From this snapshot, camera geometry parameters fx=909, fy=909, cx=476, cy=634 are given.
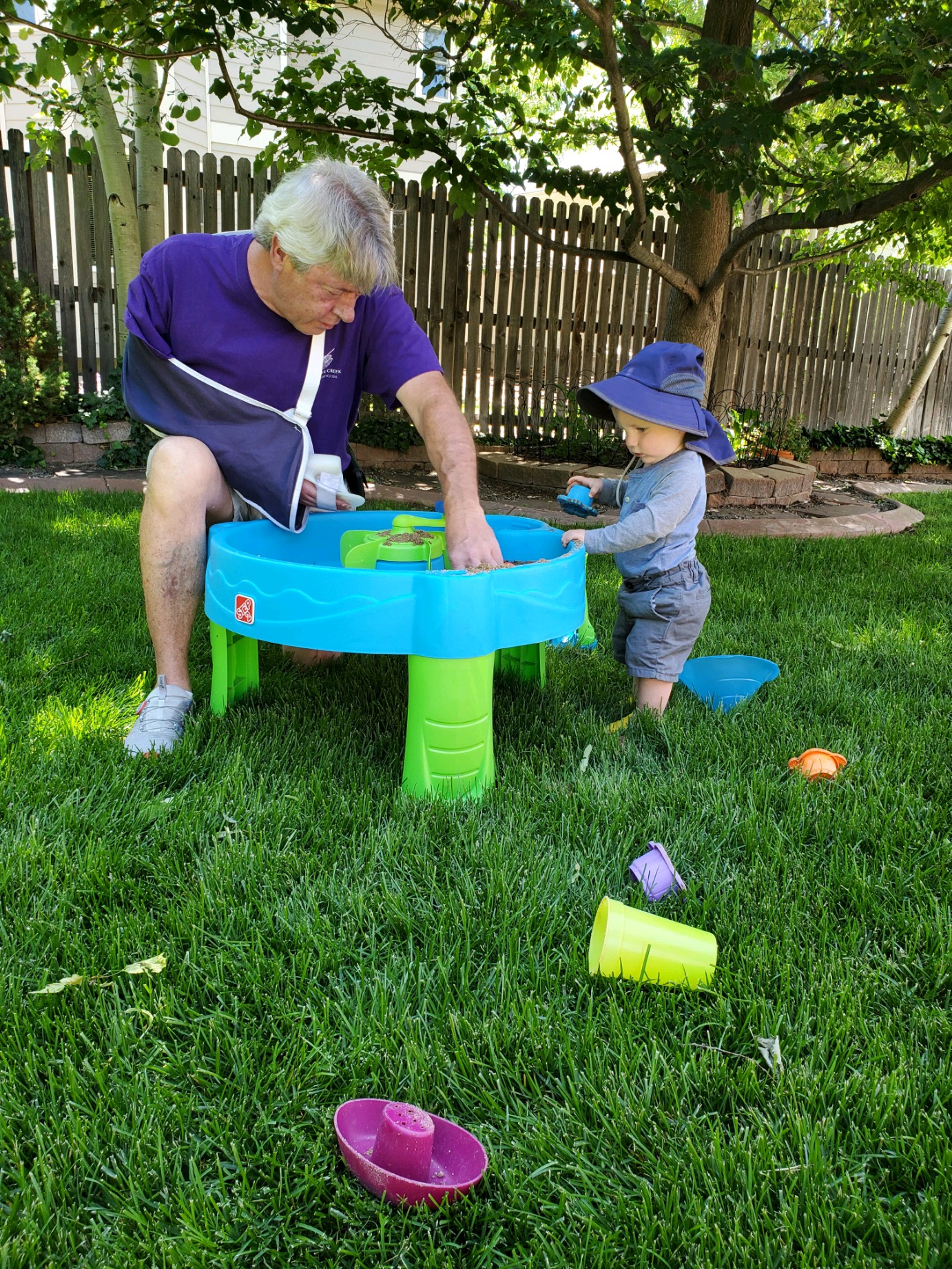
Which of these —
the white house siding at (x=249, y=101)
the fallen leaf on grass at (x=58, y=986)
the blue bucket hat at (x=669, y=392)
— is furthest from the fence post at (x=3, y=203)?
the white house siding at (x=249, y=101)

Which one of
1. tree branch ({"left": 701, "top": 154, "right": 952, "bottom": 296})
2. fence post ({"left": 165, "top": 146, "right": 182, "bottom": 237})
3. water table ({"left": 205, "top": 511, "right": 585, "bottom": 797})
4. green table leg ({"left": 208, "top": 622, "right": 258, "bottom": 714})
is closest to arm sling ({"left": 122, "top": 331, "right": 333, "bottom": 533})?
water table ({"left": 205, "top": 511, "right": 585, "bottom": 797})

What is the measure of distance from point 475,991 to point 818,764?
3.40 ft

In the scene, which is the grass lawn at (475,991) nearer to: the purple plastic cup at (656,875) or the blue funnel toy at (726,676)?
the purple plastic cup at (656,875)

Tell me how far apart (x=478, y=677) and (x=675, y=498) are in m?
0.84

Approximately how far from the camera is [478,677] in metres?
1.80

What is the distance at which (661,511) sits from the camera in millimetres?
2295

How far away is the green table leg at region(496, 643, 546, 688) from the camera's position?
99.9 inches

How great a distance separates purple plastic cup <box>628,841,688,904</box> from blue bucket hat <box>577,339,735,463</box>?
1150 mm

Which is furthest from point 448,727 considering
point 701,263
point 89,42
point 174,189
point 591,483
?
point 174,189

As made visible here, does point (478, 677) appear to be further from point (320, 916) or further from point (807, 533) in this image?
→ point (807, 533)

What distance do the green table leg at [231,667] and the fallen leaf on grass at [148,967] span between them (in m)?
0.90

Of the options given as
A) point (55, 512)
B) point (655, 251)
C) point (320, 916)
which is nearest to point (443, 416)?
point (320, 916)

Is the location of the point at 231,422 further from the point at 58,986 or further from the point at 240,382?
the point at 58,986

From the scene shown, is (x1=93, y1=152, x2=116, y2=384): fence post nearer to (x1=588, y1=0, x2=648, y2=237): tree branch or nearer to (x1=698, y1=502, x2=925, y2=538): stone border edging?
(x1=588, y1=0, x2=648, y2=237): tree branch
